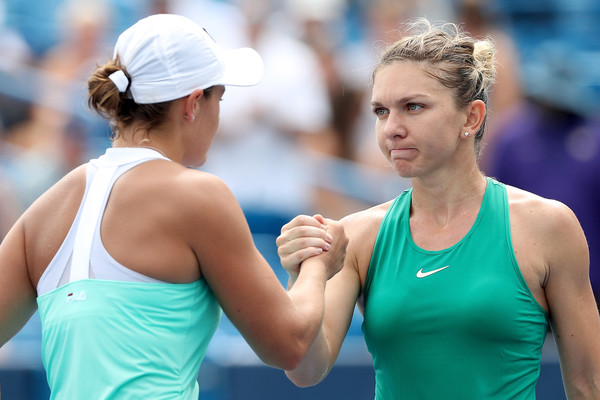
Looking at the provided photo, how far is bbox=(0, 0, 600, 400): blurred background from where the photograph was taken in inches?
182

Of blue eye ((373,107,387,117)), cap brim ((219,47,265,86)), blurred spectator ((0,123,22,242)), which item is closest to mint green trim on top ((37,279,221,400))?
cap brim ((219,47,265,86))

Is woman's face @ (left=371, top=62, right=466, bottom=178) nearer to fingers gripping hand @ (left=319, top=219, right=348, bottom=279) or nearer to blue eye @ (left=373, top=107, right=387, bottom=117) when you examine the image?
blue eye @ (left=373, top=107, right=387, bottom=117)

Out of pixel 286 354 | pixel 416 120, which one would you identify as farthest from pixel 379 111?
pixel 286 354

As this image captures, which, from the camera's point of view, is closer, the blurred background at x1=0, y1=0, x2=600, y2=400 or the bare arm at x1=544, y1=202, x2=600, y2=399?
the bare arm at x1=544, y1=202, x2=600, y2=399

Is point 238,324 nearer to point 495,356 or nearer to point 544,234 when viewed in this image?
point 495,356

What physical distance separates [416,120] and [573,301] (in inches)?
26.5

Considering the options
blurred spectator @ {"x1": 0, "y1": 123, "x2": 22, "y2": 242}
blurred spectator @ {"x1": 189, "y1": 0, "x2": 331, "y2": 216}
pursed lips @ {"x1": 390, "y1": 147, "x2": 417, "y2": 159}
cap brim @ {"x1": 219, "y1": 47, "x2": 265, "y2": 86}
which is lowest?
blurred spectator @ {"x1": 0, "y1": 123, "x2": 22, "y2": 242}

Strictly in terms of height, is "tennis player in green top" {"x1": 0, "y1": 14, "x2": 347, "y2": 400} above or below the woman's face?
below

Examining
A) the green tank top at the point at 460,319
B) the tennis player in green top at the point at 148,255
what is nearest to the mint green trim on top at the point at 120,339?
the tennis player in green top at the point at 148,255

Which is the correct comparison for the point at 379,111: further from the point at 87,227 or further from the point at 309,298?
the point at 87,227

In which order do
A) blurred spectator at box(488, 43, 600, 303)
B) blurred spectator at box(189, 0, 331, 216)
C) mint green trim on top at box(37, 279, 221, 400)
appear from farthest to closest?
blurred spectator at box(189, 0, 331, 216), blurred spectator at box(488, 43, 600, 303), mint green trim on top at box(37, 279, 221, 400)

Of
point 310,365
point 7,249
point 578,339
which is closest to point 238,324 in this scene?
point 310,365

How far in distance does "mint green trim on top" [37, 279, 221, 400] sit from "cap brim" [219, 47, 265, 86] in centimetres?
57

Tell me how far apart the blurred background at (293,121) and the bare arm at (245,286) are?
95.8 inches
